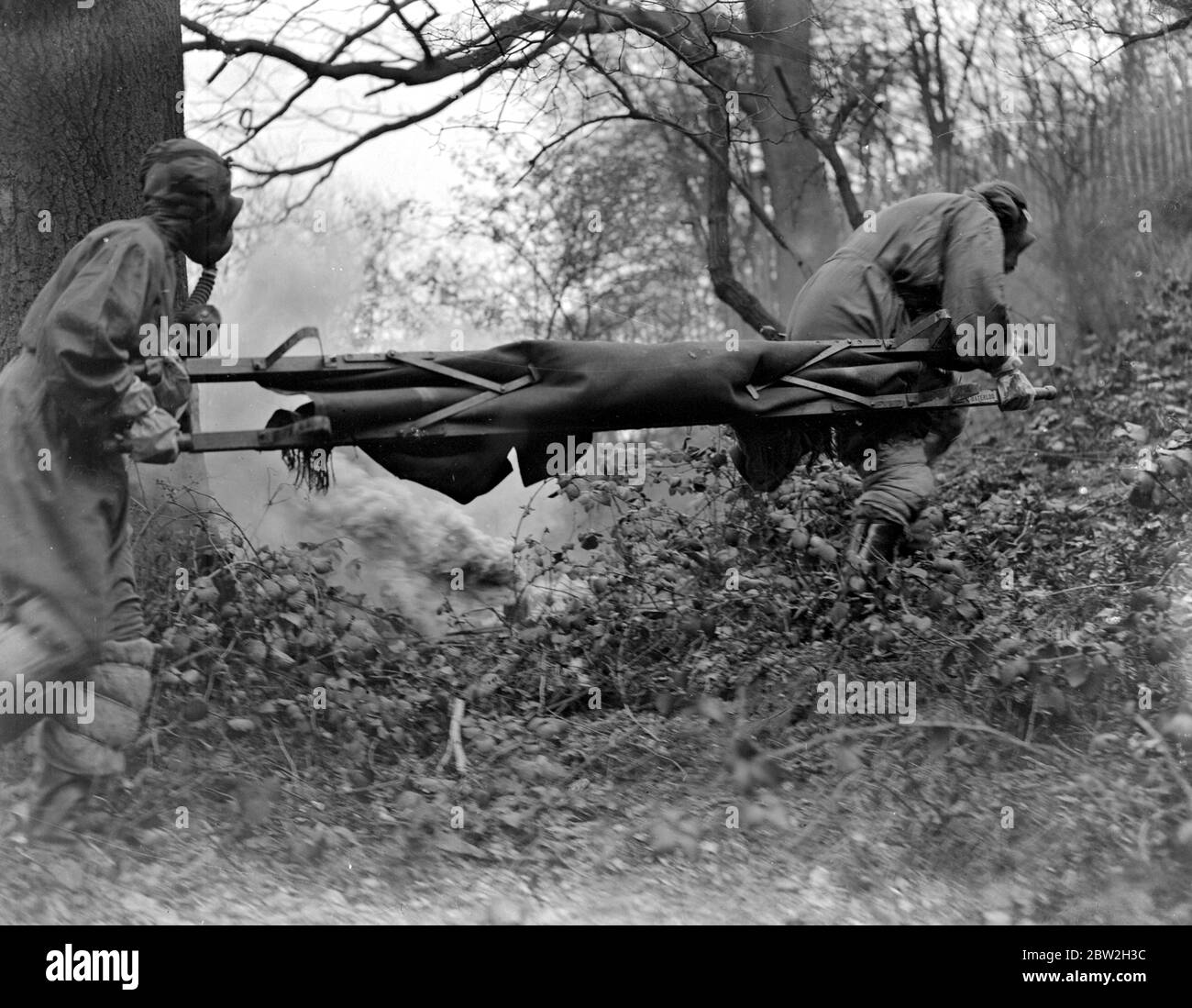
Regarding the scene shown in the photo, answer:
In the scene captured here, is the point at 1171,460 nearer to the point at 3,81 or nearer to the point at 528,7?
the point at 528,7

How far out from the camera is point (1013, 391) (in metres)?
5.52

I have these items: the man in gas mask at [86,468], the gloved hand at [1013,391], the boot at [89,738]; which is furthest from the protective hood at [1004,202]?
the boot at [89,738]

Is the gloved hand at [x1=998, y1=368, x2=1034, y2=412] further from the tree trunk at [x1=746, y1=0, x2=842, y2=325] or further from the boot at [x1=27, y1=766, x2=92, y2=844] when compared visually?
the tree trunk at [x1=746, y1=0, x2=842, y2=325]

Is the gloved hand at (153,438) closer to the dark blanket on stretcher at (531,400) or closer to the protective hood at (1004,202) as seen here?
the dark blanket on stretcher at (531,400)

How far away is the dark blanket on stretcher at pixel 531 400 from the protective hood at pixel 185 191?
24.2 inches

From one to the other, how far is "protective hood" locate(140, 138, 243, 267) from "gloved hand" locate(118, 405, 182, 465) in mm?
718

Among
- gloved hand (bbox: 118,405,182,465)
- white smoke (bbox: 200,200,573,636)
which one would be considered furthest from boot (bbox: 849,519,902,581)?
gloved hand (bbox: 118,405,182,465)

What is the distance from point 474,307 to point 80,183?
7009 mm

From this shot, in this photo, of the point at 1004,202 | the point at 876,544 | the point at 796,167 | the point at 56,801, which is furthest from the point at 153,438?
the point at 796,167

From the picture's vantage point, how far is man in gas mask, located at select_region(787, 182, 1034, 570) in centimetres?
562

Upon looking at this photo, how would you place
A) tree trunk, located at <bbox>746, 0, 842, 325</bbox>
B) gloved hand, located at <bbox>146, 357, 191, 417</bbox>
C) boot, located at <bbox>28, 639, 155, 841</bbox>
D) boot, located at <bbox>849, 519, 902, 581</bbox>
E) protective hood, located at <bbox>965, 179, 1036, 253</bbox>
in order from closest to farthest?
gloved hand, located at <bbox>146, 357, 191, 417</bbox> → boot, located at <bbox>28, 639, 155, 841</bbox> → boot, located at <bbox>849, 519, 902, 581</bbox> → protective hood, located at <bbox>965, 179, 1036, 253</bbox> → tree trunk, located at <bbox>746, 0, 842, 325</bbox>

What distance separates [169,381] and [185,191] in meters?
0.67

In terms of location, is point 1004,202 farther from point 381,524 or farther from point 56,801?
point 56,801
